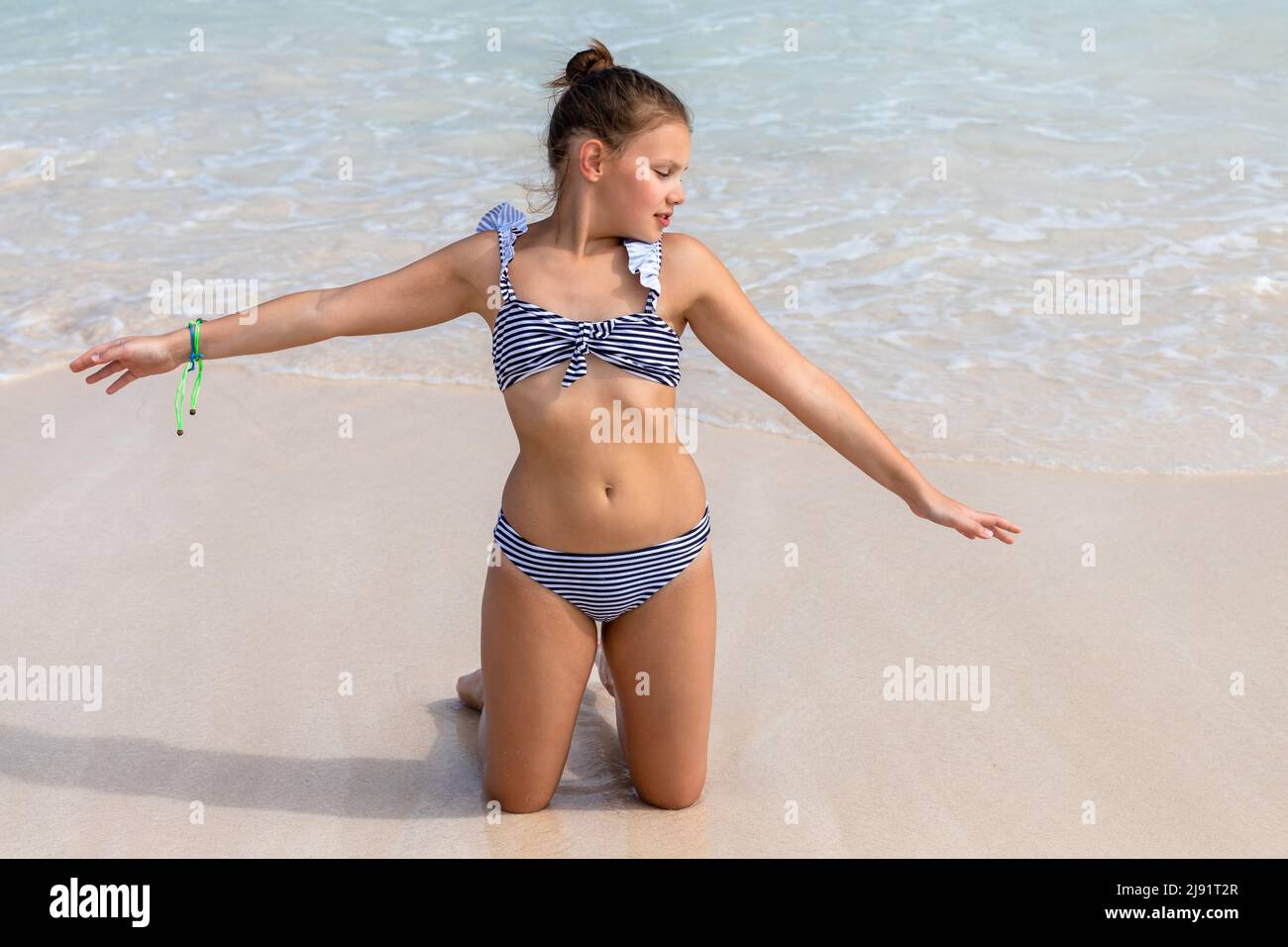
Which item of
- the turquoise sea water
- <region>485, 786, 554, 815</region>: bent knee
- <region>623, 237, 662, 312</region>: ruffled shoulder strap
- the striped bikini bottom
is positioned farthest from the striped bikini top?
the turquoise sea water

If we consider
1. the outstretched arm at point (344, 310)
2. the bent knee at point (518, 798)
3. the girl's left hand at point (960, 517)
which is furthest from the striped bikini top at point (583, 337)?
the bent knee at point (518, 798)

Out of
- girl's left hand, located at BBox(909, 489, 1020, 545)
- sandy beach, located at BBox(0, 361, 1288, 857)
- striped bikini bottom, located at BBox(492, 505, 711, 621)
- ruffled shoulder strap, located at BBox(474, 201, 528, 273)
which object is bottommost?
sandy beach, located at BBox(0, 361, 1288, 857)

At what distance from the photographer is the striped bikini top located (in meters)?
2.92

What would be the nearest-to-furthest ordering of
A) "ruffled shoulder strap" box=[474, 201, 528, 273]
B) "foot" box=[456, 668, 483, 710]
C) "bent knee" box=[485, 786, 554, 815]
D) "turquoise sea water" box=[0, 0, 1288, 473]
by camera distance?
"ruffled shoulder strap" box=[474, 201, 528, 273] < "bent knee" box=[485, 786, 554, 815] < "foot" box=[456, 668, 483, 710] < "turquoise sea water" box=[0, 0, 1288, 473]

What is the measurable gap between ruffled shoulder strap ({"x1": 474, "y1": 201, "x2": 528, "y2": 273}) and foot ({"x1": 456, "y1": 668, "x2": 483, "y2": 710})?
1.21 m

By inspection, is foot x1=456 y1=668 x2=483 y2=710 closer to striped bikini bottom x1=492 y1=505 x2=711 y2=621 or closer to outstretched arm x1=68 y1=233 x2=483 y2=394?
striped bikini bottom x1=492 y1=505 x2=711 y2=621

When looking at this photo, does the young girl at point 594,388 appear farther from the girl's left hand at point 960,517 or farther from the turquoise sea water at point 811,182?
the turquoise sea water at point 811,182

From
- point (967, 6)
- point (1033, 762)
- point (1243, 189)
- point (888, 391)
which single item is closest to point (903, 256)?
point (888, 391)

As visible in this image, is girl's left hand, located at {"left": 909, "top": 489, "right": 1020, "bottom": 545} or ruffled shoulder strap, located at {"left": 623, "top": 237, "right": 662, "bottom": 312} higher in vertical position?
ruffled shoulder strap, located at {"left": 623, "top": 237, "right": 662, "bottom": 312}

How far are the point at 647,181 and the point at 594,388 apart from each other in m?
0.46

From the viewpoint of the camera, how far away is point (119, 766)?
11.3ft

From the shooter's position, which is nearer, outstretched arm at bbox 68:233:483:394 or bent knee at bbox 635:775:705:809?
outstretched arm at bbox 68:233:483:394

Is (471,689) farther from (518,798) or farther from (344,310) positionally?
(344,310)

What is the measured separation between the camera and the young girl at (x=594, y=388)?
292 centimetres
